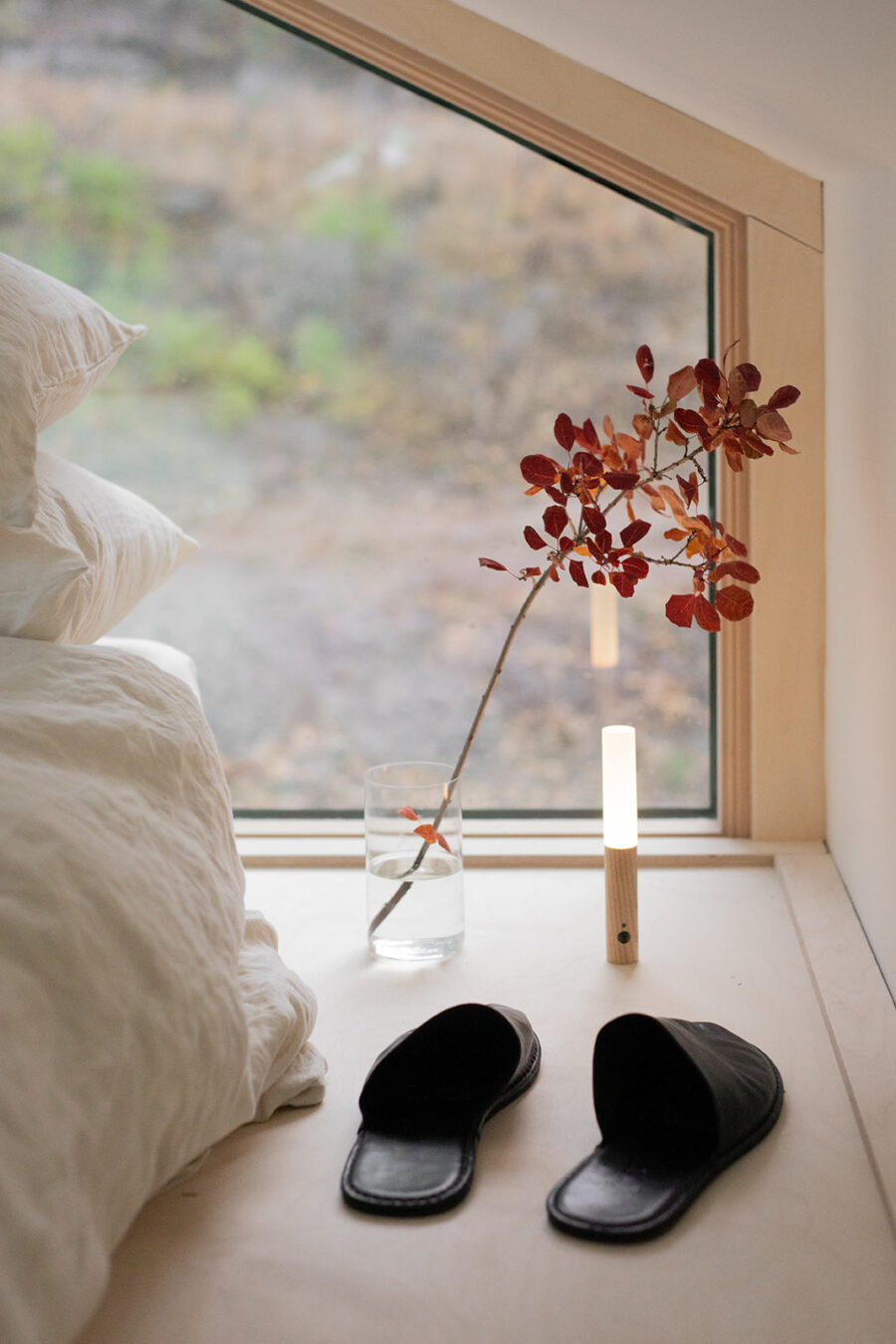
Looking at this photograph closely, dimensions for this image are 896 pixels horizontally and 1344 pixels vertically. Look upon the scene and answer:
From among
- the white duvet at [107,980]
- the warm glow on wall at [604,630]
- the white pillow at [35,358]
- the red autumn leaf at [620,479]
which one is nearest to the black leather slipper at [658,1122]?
the white duvet at [107,980]

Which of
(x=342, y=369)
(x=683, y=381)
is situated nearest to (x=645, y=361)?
(x=683, y=381)

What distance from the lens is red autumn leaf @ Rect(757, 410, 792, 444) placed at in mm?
959

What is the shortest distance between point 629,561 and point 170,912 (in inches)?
20.0

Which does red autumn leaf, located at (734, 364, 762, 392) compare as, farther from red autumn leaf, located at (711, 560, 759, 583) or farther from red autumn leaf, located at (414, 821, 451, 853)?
red autumn leaf, located at (414, 821, 451, 853)

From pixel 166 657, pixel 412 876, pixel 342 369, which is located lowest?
pixel 412 876

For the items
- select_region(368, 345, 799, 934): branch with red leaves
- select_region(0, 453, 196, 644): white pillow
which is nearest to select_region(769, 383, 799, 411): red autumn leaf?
select_region(368, 345, 799, 934): branch with red leaves

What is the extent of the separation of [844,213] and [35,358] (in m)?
0.83

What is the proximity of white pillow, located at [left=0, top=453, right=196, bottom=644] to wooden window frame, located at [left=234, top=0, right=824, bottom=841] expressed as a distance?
635mm

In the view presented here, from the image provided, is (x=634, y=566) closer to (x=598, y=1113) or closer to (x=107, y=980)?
(x=598, y=1113)

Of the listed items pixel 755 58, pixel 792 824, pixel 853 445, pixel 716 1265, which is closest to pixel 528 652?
pixel 792 824

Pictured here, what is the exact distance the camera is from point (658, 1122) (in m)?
0.79

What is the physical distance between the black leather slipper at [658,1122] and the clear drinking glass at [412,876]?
0.34m

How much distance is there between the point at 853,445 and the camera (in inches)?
47.3

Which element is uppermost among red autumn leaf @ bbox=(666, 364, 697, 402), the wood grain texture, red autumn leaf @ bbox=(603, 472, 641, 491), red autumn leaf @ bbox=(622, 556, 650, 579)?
red autumn leaf @ bbox=(666, 364, 697, 402)
